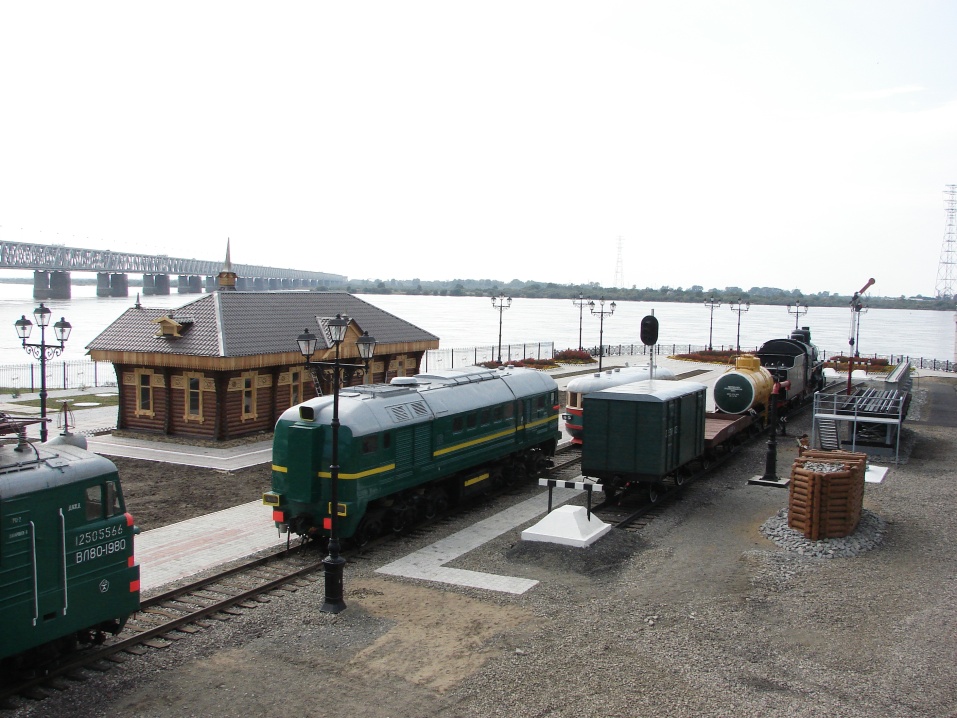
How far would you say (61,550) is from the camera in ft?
34.8

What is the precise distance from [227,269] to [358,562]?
937 inches

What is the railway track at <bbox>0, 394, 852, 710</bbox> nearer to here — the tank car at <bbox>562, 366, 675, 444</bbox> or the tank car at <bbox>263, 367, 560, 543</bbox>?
the tank car at <bbox>263, 367, 560, 543</bbox>

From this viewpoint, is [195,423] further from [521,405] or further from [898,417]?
[898,417]

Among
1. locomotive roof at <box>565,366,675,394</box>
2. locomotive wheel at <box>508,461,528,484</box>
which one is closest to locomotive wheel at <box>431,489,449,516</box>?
locomotive wheel at <box>508,461,528,484</box>

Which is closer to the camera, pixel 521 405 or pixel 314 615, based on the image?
pixel 314 615

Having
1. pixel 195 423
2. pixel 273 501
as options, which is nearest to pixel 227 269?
pixel 195 423

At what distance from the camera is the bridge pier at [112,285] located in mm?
142125

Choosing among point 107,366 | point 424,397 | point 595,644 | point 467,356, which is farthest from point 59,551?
point 107,366

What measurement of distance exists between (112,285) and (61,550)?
479 ft

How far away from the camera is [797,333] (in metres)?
46.6

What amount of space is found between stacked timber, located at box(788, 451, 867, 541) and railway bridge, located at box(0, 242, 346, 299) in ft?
328

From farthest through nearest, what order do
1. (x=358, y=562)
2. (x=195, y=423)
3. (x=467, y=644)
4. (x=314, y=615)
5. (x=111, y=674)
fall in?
(x=195, y=423)
(x=358, y=562)
(x=314, y=615)
(x=467, y=644)
(x=111, y=674)

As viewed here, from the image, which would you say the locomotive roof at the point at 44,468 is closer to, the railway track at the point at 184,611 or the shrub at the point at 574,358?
the railway track at the point at 184,611

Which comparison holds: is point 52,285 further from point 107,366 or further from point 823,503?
point 823,503
